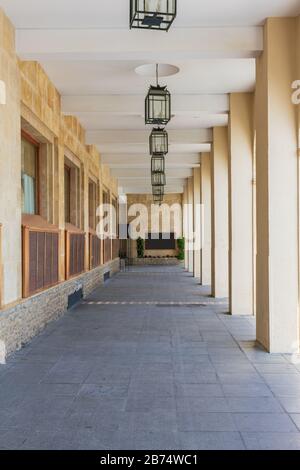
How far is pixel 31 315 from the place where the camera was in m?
8.35

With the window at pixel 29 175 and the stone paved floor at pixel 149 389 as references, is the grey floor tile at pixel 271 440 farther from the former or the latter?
the window at pixel 29 175

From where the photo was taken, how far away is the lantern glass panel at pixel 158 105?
25.0 feet

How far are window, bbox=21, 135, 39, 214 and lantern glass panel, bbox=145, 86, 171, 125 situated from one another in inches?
110

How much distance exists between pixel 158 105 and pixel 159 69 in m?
1.86

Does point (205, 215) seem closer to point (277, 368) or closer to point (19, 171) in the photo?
point (19, 171)

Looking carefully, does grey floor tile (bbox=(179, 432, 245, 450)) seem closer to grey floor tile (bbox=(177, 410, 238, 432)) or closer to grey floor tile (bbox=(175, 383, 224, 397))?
grey floor tile (bbox=(177, 410, 238, 432))

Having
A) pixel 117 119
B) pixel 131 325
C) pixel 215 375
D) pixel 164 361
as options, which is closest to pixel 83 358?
pixel 164 361

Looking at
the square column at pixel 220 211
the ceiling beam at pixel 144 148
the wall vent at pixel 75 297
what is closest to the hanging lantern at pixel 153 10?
the wall vent at pixel 75 297

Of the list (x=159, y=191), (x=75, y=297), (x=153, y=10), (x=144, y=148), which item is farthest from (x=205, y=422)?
(x=144, y=148)

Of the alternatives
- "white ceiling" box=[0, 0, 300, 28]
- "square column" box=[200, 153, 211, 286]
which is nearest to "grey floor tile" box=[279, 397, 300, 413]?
"white ceiling" box=[0, 0, 300, 28]

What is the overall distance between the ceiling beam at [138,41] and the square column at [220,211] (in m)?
5.89
